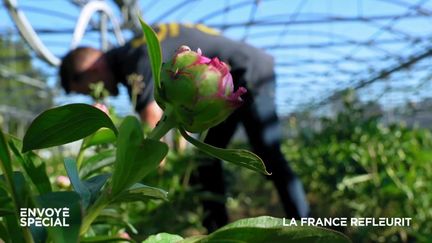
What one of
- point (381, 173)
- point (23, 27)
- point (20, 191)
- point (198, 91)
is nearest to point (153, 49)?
point (198, 91)

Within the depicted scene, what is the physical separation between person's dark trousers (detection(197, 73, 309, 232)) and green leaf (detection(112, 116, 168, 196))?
185cm

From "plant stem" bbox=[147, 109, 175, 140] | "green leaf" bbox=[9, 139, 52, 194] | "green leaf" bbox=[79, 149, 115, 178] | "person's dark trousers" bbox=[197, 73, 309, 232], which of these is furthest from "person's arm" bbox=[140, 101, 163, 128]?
"plant stem" bbox=[147, 109, 175, 140]

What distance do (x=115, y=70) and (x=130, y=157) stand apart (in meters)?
1.78

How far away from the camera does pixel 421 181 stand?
2.30 metres

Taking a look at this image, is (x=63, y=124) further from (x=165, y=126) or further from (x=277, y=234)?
(x=277, y=234)

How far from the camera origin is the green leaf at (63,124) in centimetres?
40

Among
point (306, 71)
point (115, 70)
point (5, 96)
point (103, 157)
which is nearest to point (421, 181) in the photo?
point (115, 70)

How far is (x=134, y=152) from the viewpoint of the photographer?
389mm

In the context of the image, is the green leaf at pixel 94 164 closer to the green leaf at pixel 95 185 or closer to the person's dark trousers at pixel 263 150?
the green leaf at pixel 95 185

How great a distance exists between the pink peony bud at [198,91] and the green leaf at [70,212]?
10 centimetres

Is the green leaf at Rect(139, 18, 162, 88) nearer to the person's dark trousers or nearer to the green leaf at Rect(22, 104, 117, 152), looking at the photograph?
the green leaf at Rect(22, 104, 117, 152)

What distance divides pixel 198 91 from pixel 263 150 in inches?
79.5

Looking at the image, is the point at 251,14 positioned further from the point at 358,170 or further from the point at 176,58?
the point at 176,58

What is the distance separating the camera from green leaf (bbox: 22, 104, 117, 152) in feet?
1.32
